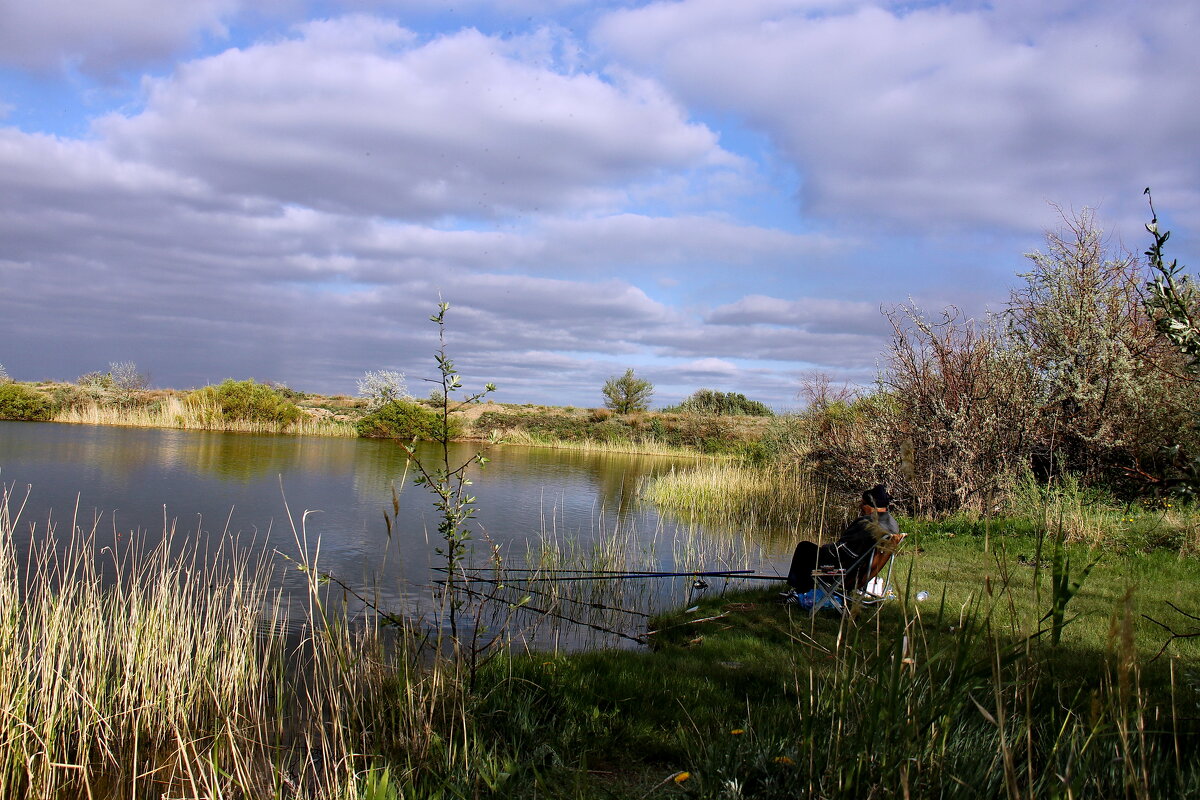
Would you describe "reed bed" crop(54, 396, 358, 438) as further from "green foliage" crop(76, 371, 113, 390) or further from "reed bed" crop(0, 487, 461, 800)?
"reed bed" crop(0, 487, 461, 800)

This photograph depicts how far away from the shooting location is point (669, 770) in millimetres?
3553

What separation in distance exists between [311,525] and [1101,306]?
13.0 m

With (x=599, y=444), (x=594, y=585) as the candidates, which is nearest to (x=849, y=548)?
(x=594, y=585)

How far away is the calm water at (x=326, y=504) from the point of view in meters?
10.2

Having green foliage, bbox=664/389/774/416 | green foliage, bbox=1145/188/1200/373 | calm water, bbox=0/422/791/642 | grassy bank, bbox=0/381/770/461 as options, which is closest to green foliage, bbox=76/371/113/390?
grassy bank, bbox=0/381/770/461

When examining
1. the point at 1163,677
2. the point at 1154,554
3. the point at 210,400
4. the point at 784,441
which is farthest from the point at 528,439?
the point at 1163,677

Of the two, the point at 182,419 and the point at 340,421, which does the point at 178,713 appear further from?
the point at 340,421

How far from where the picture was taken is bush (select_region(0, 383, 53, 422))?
1198 inches

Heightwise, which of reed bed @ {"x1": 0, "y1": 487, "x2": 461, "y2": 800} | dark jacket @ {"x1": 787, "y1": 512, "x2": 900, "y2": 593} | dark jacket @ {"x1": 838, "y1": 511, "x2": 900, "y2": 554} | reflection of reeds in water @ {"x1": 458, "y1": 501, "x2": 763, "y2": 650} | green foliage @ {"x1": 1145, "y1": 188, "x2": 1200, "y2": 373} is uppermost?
green foliage @ {"x1": 1145, "y1": 188, "x2": 1200, "y2": 373}

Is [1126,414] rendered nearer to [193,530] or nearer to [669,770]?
[669,770]

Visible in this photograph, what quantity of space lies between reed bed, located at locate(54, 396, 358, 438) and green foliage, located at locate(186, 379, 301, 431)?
0.67 feet

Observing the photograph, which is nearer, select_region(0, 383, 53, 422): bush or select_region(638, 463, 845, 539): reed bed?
select_region(638, 463, 845, 539): reed bed

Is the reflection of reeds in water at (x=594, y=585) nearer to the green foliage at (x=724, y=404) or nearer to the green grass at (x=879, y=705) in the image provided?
the green grass at (x=879, y=705)

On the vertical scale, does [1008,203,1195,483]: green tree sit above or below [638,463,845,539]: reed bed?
above
